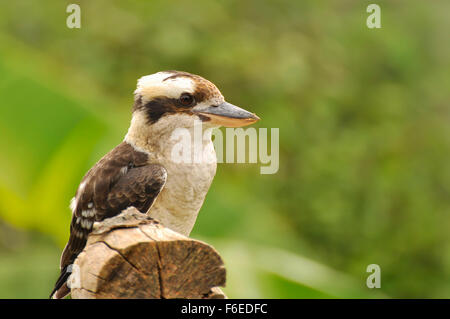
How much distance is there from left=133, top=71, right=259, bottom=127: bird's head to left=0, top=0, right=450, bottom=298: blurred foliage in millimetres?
2280

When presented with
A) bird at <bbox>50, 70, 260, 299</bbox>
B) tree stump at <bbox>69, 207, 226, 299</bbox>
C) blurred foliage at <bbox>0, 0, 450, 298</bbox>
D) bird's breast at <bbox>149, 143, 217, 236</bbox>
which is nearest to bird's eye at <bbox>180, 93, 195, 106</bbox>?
bird at <bbox>50, 70, 260, 299</bbox>

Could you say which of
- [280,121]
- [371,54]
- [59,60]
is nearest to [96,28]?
[59,60]

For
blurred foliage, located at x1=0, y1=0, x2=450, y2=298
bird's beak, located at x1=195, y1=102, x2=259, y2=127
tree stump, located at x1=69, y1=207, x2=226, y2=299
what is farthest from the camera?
blurred foliage, located at x1=0, y1=0, x2=450, y2=298

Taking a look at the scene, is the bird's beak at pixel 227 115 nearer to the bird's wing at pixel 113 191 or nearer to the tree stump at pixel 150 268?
the bird's wing at pixel 113 191

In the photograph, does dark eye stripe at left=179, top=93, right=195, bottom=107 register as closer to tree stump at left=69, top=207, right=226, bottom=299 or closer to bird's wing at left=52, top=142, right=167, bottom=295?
bird's wing at left=52, top=142, right=167, bottom=295

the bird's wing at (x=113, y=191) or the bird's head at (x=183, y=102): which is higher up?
the bird's head at (x=183, y=102)

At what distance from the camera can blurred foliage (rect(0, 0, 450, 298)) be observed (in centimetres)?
623

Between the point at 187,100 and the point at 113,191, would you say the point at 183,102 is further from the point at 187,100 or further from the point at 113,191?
the point at 113,191

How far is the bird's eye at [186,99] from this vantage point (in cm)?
262

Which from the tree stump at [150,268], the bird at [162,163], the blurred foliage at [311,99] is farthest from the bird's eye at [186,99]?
the blurred foliage at [311,99]

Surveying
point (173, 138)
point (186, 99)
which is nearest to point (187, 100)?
point (186, 99)

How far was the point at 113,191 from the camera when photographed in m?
2.61

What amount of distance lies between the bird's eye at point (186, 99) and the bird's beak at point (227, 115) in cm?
5

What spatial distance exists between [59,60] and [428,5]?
13.8ft
